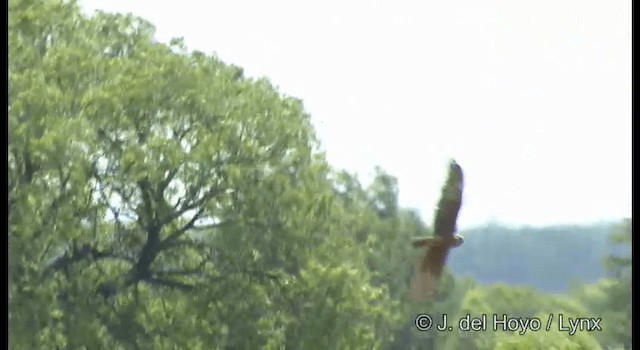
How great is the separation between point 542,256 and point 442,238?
3.71 metres

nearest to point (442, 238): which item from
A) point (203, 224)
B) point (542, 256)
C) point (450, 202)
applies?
point (450, 202)

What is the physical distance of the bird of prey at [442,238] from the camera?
7828 mm

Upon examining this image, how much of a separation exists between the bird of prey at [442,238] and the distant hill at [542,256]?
76 centimetres

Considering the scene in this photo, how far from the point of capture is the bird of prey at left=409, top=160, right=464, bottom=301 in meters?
7.83

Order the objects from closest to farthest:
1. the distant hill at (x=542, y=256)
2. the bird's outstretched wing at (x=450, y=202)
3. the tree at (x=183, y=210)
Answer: the bird's outstretched wing at (x=450, y=202), the tree at (x=183, y=210), the distant hill at (x=542, y=256)

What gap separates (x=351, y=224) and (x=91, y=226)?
2463 millimetres

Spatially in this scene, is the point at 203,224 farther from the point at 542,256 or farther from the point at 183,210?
the point at 542,256

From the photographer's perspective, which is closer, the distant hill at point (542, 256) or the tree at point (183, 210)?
the tree at point (183, 210)

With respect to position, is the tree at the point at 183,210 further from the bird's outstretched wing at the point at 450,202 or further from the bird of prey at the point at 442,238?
the bird's outstretched wing at the point at 450,202

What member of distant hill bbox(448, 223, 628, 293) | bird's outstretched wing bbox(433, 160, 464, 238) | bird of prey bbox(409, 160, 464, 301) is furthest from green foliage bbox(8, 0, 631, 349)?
bird's outstretched wing bbox(433, 160, 464, 238)

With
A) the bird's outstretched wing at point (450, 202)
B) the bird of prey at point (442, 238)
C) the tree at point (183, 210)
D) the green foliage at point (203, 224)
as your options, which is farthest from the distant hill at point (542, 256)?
the bird's outstretched wing at point (450, 202)

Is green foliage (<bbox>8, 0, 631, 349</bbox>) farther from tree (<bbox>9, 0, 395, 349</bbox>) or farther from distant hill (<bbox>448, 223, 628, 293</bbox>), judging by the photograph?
distant hill (<bbox>448, 223, 628, 293</bbox>)

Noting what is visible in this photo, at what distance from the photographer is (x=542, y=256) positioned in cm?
1195

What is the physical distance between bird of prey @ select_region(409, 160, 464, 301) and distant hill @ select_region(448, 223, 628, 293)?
761mm
